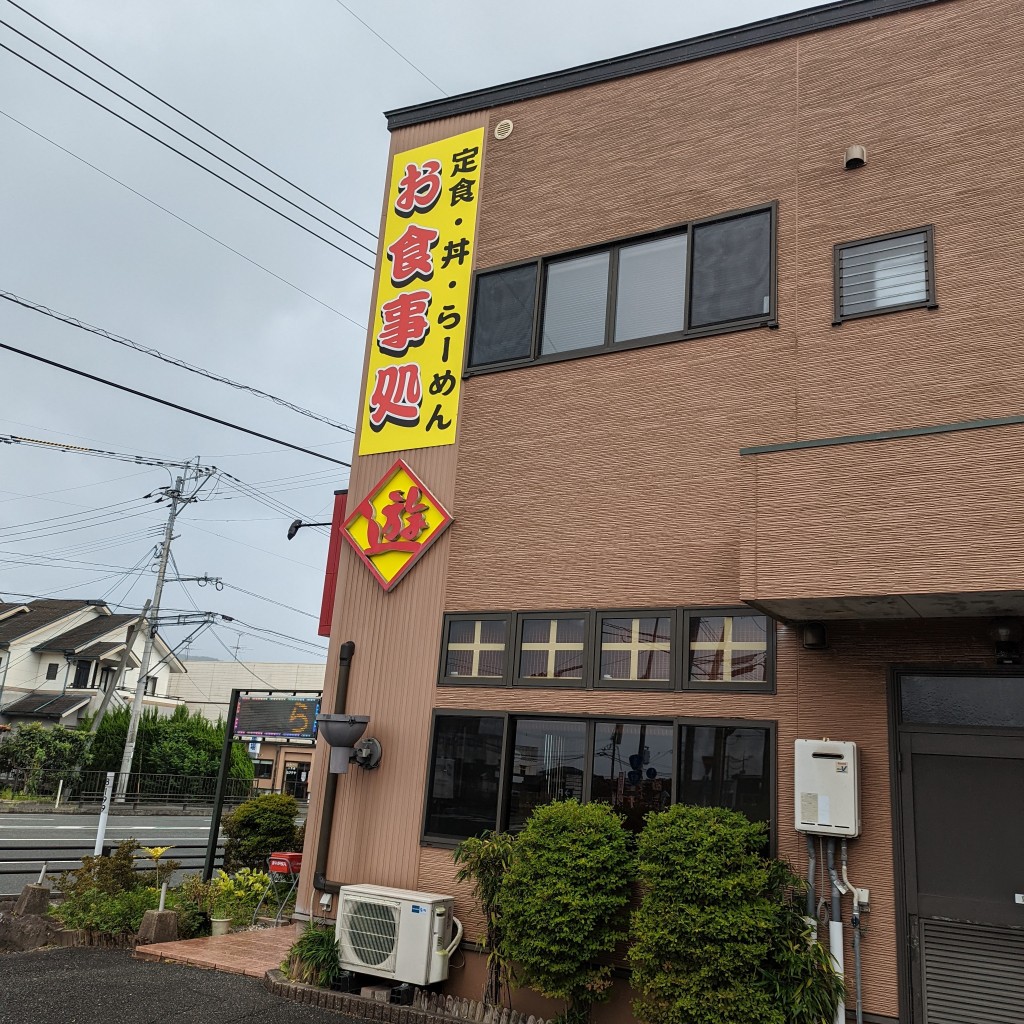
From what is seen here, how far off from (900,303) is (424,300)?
513cm

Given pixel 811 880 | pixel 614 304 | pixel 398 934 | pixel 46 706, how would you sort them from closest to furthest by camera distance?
pixel 811 880 → pixel 398 934 → pixel 614 304 → pixel 46 706

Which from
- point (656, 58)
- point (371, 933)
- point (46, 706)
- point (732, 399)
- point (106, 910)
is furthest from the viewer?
point (46, 706)

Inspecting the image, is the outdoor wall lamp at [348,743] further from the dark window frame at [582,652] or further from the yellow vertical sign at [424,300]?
the yellow vertical sign at [424,300]

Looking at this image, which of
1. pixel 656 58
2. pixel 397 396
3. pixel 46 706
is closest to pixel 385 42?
pixel 656 58

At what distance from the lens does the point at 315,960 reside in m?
7.84

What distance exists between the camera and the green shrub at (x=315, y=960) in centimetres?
778

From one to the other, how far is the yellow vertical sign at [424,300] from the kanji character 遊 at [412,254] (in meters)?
0.01

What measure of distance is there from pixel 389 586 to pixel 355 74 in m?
6.12

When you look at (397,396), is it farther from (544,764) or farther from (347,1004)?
(347,1004)

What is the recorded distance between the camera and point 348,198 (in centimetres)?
1170

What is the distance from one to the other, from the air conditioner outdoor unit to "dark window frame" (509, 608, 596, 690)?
79.1 inches

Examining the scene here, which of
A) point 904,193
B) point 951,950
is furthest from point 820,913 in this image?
point 904,193

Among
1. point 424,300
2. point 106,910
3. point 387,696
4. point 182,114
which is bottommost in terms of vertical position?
point 106,910

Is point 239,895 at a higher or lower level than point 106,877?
lower
